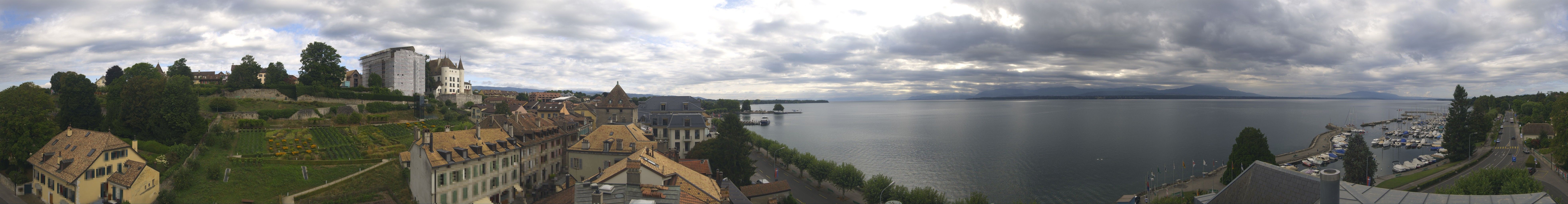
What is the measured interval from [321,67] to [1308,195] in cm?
8978

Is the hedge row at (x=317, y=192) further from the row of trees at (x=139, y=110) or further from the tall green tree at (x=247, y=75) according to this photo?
the tall green tree at (x=247, y=75)

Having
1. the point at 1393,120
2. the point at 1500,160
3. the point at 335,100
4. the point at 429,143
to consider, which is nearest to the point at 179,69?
the point at 335,100

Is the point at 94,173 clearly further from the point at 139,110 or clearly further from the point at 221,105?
the point at 221,105

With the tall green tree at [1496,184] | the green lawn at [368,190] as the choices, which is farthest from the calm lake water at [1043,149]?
the green lawn at [368,190]

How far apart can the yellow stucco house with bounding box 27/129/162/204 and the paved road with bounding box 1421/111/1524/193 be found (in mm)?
66363

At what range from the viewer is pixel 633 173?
87.2 feet

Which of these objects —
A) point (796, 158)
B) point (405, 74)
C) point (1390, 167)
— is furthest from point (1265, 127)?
point (405, 74)

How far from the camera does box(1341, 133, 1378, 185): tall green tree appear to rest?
149 feet

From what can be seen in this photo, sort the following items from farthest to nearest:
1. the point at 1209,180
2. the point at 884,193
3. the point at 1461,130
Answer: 1. the point at 1461,130
2. the point at 1209,180
3. the point at 884,193

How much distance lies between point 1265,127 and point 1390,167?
7166 cm

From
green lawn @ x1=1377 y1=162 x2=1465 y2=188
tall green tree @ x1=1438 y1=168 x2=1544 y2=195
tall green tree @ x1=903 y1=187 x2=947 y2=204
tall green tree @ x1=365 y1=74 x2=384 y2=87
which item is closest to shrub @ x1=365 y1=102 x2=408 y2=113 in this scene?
tall green tree @ x1=365 y1=74 x2=384 y2=87

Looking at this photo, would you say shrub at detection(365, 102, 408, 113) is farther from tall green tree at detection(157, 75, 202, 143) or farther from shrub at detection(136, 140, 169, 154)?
shrub at detection(136, 140, 169, 154)

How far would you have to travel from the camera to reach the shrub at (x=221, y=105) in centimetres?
5825

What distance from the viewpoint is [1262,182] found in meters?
16.9
